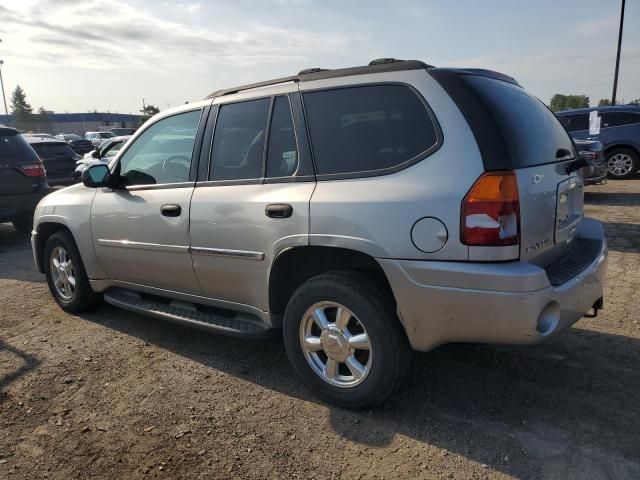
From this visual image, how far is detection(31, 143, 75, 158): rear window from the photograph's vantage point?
13.2m

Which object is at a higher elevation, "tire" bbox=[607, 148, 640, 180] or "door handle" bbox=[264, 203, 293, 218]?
"door handle" bbox=[264, 203, 293, 218]

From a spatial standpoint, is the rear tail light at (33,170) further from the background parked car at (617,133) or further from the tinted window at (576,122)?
the tinted window at (576,122)

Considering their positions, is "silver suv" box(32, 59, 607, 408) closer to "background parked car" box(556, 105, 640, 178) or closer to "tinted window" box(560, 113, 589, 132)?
"background parked car" box(556, 105, 640, 178)

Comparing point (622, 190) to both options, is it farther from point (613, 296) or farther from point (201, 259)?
point (201, 259)

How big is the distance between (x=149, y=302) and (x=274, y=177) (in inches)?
66.0

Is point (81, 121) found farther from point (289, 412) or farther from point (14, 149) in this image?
point (289, 412)

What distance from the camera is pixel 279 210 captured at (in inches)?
119

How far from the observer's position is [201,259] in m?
3.51

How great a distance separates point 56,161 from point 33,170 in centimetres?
570

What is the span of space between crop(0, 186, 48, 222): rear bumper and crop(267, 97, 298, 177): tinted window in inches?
250

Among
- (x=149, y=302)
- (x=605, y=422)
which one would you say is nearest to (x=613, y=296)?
(x=605, y=422)

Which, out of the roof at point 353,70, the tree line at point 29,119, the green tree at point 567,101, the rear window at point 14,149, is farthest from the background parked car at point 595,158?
the tree line at point 29,119

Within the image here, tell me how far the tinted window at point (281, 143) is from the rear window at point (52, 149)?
1198cm

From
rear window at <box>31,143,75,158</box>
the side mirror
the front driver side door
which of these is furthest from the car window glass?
rear window at <box>31,143,75,158</box>
